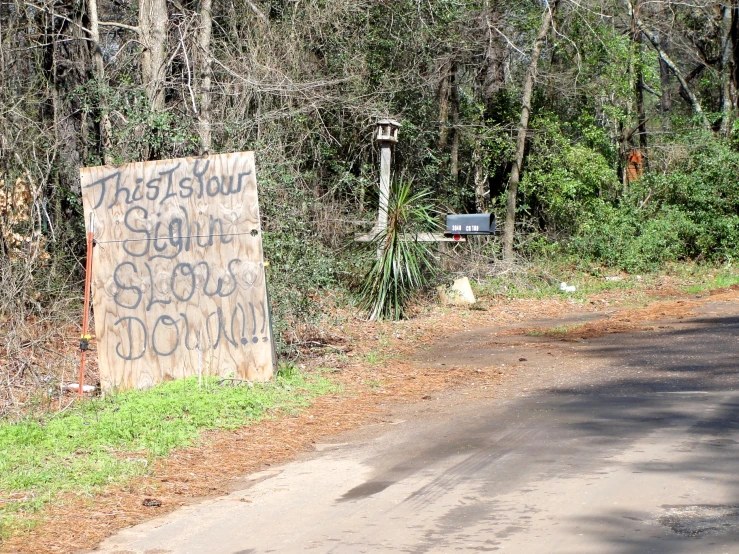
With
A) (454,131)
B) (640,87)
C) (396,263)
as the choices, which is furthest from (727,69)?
(396,263)

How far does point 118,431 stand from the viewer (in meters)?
6.90

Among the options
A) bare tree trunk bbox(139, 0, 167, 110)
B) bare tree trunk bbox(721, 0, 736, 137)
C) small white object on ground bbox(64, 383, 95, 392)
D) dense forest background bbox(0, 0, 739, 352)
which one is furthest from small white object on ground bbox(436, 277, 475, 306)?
bare tree trunk bbox(721, 0, 736, 137)

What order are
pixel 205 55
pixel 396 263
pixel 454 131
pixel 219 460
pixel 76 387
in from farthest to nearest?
pixel 454 131 → pixel 205 55 → pixel 396 263 → pixel 76 387 → pixel 219 460

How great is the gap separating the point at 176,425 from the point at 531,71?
16.3 m

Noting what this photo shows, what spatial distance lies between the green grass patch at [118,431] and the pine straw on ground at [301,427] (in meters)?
0.17

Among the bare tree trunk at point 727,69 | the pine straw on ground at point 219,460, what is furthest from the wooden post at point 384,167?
the bare tree trunk at point 727,69

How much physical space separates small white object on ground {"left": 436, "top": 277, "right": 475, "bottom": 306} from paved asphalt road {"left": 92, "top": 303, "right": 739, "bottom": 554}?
293 inches

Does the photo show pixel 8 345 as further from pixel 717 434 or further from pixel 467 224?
pixel 467 224

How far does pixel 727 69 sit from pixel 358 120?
48.6 ft

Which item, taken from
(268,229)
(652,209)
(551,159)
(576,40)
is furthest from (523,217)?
(268,229)

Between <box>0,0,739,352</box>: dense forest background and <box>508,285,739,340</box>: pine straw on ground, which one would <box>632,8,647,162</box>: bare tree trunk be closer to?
<box>0,0,739,352</box>: dense forest background

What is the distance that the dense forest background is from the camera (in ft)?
35.9

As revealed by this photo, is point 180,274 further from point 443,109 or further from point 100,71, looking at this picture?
point 443,109

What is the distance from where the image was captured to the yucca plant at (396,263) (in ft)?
45.2
